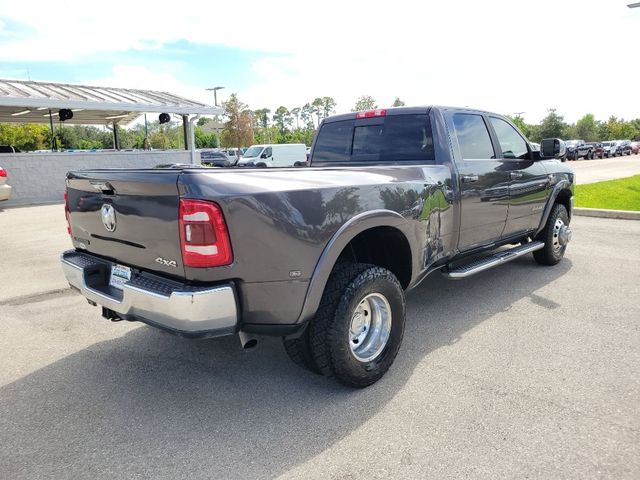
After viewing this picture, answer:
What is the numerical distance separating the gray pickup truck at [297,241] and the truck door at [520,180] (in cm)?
57

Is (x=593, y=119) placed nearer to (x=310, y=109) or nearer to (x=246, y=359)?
(x=310, y=109)

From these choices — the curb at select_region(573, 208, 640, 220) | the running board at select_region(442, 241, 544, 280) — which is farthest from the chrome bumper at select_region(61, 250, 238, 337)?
the curb at select_region(573, 208, 640, 220)

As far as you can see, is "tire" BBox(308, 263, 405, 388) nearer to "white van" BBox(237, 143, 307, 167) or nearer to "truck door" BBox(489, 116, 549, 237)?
"truck door" BBox(489, 116, 549, 237)

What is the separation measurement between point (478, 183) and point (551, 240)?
2.13 meters

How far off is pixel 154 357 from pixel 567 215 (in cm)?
526

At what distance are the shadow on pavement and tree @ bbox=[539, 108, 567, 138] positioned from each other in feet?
246

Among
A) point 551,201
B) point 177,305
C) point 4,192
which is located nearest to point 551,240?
point 551,201

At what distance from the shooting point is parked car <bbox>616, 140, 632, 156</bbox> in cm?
4664

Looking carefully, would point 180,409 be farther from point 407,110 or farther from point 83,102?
point 83,102

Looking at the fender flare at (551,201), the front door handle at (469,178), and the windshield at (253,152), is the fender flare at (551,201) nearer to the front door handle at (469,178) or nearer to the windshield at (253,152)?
the front door handle at (469,178)

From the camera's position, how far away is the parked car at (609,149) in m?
44.0

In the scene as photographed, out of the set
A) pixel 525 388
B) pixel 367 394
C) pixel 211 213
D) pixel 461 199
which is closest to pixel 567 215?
pixel 461 199

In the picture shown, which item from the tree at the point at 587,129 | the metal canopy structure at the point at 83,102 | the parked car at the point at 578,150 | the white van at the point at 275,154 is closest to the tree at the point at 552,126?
the tree at the point at 587,129

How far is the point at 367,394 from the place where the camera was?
3076mm
